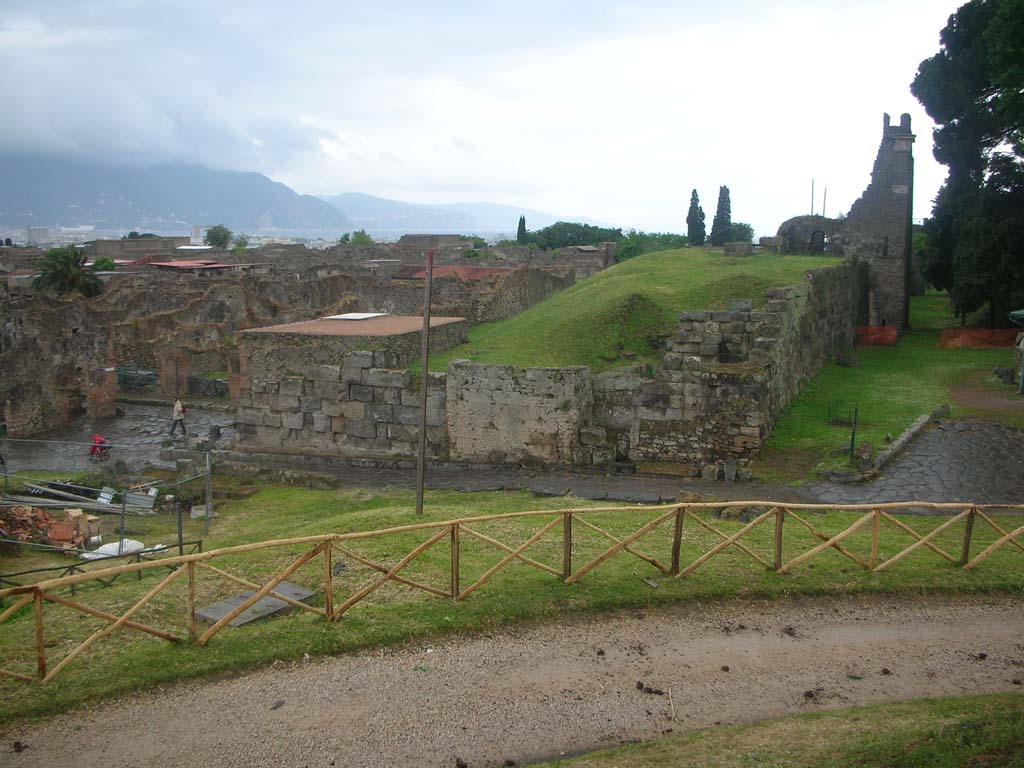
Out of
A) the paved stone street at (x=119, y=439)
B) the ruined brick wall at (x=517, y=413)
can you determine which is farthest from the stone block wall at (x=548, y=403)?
the paved stone street at (x=119, y=439)

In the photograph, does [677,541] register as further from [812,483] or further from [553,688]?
[812,483]

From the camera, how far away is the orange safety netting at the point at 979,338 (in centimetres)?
3200

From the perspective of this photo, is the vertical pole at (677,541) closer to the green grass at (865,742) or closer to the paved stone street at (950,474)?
the green grass at (865,742)

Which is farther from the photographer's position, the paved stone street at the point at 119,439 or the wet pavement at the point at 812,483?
the paved stone street at the point at 119,439

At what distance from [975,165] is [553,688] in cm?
3714

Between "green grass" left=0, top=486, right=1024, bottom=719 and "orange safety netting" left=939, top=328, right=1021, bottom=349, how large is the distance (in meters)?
21.3

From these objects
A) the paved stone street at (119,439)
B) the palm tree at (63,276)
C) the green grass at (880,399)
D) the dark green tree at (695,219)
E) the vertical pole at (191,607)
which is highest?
the dark green tree at (695,219)

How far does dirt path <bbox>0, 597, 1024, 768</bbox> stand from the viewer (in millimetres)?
7000

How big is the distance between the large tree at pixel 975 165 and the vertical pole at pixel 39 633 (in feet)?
103

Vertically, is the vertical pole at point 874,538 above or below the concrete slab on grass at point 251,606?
above

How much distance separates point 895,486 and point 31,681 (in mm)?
14370

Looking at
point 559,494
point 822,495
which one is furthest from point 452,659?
point 822,495

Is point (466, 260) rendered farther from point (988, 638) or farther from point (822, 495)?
point (988, 638)

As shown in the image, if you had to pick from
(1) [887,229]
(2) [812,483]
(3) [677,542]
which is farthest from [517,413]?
(1) [887,229]
